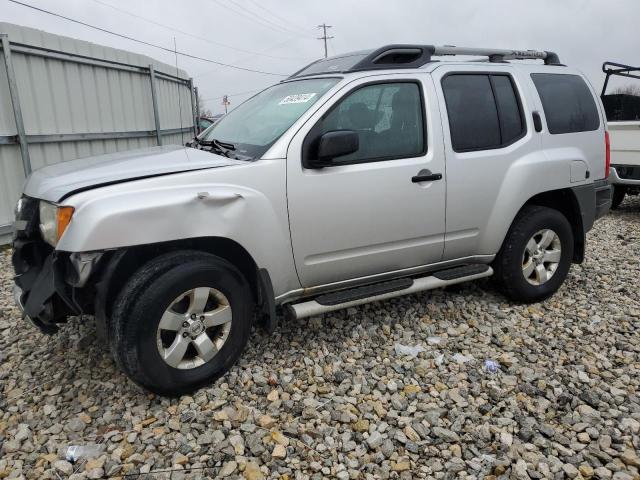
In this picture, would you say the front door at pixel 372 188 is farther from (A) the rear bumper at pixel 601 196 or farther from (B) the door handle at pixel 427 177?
(A) the rear bumper at pixel 601 196

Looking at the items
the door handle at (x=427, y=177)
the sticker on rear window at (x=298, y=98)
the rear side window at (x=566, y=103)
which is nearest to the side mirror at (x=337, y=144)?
the sticker on rear window at (x=298, y=98)

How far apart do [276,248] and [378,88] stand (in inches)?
52.6

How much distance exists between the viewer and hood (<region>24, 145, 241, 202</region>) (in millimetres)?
2635

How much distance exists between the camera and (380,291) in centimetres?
337

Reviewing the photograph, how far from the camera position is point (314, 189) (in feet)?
9.95

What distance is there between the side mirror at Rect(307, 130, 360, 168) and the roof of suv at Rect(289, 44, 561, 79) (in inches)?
27.8

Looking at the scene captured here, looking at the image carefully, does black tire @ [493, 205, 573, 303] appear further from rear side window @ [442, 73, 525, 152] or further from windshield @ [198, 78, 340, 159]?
windshield @ [198, 78, 340, 159]

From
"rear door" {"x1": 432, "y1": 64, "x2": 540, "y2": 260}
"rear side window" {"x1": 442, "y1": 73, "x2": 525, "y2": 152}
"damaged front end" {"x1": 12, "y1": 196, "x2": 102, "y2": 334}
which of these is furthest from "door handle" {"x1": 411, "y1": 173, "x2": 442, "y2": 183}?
"damaged front end" {"x1": 12, "y1": 196, "x2": 102, "y2": 334}

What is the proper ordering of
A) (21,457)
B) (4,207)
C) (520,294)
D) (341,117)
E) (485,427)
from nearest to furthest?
(21,457), (485,427), (341,117), (520,294), (4,207)

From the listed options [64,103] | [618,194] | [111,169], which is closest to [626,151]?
[618,194]

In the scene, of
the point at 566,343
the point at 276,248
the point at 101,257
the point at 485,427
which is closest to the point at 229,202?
the point at 276,248

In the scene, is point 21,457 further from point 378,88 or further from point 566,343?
point 566,343

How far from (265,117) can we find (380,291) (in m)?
1.46

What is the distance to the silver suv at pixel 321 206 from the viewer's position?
103 inches
